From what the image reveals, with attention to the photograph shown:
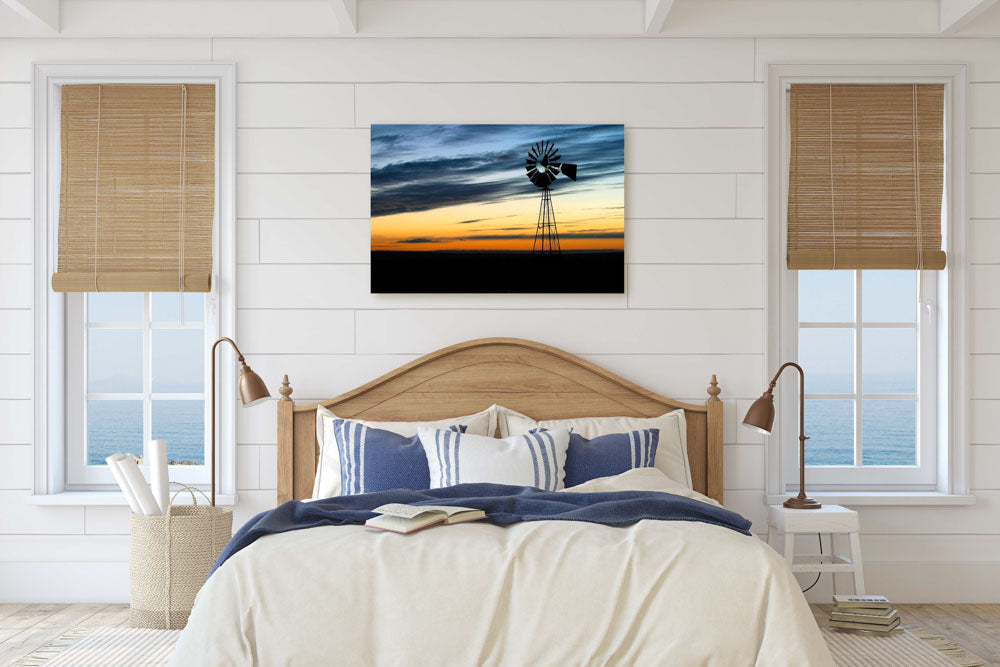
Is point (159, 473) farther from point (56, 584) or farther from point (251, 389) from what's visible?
point (56, 584)

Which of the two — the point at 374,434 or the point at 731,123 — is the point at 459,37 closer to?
the point at 731,123

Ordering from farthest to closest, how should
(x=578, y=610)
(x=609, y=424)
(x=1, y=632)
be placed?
(x=609, y=424), (x=1, y=632), (x=578, y=610)

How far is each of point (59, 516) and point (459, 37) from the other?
111 inches

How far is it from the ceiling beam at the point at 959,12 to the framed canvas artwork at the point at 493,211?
1540 millimetres

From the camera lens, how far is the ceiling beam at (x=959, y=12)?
11.2 ft

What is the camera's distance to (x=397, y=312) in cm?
372

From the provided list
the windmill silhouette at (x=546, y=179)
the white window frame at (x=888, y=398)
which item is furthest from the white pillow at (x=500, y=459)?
the white window frame at (x=888, y=398)

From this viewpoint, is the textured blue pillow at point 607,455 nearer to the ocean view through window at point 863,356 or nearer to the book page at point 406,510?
the book page at point 406,510

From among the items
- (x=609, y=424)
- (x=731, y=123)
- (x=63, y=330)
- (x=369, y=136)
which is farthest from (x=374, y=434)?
(x=731, y=123)

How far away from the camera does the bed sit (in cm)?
207

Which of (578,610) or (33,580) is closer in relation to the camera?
(578,610)

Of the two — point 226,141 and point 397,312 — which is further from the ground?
point 226,141

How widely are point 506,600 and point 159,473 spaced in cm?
177

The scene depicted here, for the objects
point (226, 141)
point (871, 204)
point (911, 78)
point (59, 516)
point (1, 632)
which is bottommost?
point (1, 632)
